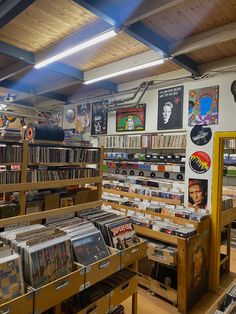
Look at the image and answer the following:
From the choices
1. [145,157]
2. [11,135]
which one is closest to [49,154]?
[11,135]

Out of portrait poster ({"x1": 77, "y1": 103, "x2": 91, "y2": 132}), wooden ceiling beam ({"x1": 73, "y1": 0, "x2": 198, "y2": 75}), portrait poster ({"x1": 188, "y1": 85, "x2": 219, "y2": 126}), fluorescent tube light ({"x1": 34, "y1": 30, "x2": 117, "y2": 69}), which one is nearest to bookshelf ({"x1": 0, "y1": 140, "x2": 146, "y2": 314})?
fluorescent tube light ({"x1": 34, "y1": 30, "x2": 117, "y2": 69})

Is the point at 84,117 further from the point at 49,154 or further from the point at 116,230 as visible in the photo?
the point at 116,230

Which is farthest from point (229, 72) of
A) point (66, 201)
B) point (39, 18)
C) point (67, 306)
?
point (67, 306)

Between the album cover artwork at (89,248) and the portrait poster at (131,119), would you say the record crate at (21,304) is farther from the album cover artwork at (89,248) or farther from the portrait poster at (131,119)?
the portrait poster at (131,119)

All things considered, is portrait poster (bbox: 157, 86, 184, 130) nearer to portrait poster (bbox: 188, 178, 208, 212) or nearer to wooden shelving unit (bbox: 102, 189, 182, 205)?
portrait poster (bbox: 188, 178, 208, 212)

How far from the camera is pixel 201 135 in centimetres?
359

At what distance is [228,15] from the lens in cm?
244

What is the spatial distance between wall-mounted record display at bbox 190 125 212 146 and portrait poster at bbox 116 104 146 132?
1.05m

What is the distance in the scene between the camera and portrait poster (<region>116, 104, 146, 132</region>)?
4.46m

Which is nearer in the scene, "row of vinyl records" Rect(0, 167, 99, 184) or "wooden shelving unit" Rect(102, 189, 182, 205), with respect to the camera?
"row of vinyl records" Rect(0, 167, 99, 184)

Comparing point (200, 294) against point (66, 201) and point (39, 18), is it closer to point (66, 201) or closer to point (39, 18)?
point (66, 201)

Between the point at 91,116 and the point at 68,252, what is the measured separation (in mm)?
4066

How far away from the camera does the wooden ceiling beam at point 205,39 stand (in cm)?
257

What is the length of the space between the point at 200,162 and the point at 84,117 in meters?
2.95
